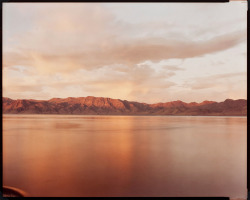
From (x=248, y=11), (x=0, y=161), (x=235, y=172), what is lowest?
(x=235, y=172)

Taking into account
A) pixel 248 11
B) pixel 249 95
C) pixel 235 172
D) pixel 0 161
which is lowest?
pixel 235 172

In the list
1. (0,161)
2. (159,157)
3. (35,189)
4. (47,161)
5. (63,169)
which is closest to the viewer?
(0,161)

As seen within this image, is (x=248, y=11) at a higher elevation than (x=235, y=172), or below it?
higher

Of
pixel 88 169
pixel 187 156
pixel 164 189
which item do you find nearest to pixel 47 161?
pixel 88 169

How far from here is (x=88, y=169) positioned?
6941mm

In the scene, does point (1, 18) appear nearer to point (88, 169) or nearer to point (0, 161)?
point (0, 161)

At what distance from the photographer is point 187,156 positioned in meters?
9.13

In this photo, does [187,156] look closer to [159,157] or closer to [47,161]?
[159,157]

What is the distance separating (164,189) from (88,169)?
8.67 feet

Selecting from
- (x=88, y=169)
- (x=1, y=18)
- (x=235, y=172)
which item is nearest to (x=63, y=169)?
(x=88, y=169)

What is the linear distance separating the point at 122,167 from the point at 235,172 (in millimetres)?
3631

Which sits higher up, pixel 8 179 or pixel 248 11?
pixel 248 11

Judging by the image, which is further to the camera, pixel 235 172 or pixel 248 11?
pixel 235 172

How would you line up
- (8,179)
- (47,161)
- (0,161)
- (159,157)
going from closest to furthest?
(0,161) < (8,179) < (47,161) < (159,157)
